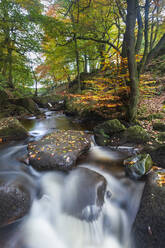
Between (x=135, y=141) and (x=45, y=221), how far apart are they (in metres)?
3.34

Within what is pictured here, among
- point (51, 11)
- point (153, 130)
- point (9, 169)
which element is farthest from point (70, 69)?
point (9, 169)

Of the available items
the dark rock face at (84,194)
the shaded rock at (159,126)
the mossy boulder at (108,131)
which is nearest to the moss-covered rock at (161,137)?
the shaded rock at (159,126)

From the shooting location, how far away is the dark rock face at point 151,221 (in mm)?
1652

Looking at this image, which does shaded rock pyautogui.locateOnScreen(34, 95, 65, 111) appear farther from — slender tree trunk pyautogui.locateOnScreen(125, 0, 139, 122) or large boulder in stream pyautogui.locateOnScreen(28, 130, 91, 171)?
large boulder in stream pyautogui.locateOnScreen(28, 130, 91, 171)

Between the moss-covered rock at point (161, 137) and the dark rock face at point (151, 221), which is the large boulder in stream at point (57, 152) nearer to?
the dark rock face at point (151, 221)

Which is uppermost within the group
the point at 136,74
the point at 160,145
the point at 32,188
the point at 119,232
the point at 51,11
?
the point at 51,11

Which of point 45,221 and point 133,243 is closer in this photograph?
point 133,243

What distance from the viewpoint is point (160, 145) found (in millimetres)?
3643

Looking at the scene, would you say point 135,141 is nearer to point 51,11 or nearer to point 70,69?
point 51,11

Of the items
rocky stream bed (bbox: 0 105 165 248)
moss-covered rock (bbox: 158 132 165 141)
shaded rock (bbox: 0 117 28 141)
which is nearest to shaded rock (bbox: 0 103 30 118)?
shaded rock (bbox: 0 117 28 141)

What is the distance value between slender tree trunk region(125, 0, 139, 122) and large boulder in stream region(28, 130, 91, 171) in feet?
7.76

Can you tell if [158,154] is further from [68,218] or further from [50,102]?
[50,102]

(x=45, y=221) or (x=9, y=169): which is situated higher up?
(x=9, y=169)

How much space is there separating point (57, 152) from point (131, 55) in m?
3.97
